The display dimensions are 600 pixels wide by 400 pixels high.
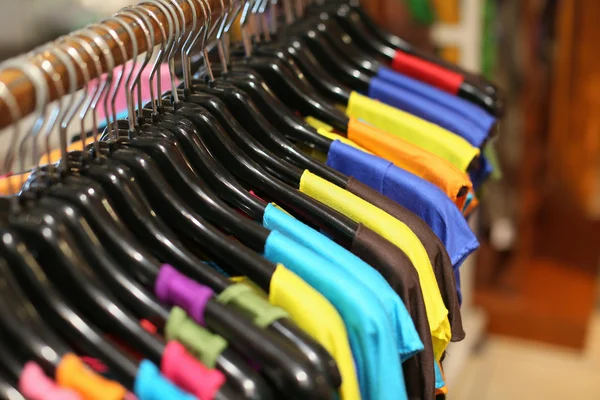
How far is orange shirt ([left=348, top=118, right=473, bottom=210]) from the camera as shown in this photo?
694 mm

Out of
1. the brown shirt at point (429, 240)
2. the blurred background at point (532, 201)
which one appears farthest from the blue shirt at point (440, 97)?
the blurred background at point (532, 201)

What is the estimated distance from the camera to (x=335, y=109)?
0.73 meters

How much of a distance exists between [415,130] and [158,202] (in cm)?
33

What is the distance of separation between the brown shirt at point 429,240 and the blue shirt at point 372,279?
8 centimetres

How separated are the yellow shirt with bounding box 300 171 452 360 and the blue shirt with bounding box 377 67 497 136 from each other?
26 cm

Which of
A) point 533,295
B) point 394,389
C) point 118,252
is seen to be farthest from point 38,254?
point 533,295

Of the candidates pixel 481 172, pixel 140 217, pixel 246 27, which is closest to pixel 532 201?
pixel 481 172

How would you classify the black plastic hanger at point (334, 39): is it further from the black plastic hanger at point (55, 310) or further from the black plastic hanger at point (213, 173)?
the black plastic hanger at point (55, 310)

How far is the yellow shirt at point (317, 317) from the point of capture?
50 cm

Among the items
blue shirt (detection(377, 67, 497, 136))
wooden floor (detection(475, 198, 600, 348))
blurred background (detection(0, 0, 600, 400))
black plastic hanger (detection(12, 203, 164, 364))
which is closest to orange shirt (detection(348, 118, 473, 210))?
blue shirt (detection(377, 67, 497, 136))

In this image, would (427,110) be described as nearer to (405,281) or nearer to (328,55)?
(328,55)

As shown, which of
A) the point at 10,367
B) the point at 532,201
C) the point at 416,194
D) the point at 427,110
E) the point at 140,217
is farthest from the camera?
the point at 532,201

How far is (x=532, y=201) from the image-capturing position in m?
1.95

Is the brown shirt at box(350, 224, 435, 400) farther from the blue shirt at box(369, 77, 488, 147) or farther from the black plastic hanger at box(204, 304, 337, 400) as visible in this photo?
the blue shirt at box(369, 77, 488, 147)
